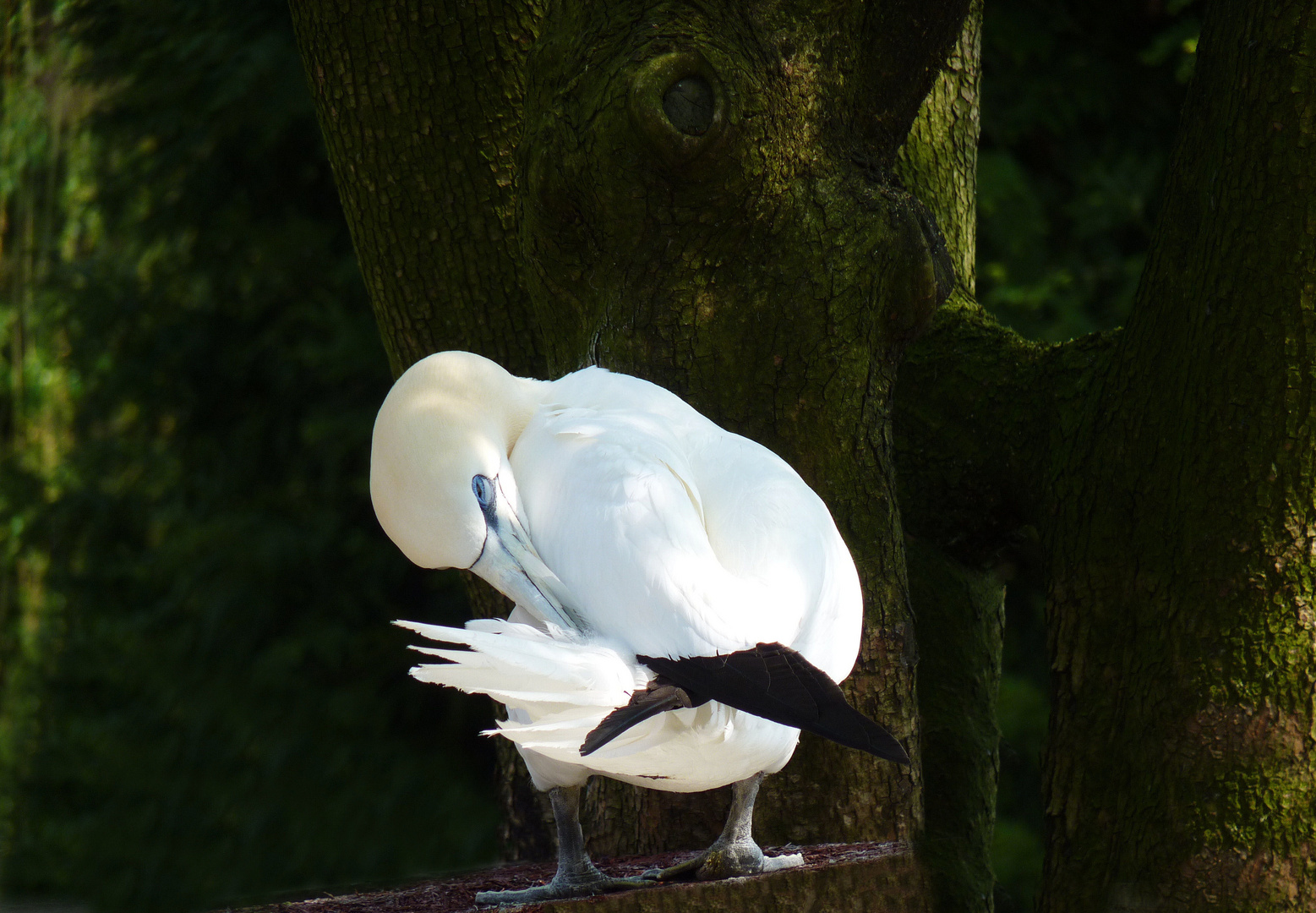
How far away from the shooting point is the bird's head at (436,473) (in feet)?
6.32

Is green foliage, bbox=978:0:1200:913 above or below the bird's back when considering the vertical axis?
above

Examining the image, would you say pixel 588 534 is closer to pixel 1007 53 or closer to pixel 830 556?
pixel 830 556

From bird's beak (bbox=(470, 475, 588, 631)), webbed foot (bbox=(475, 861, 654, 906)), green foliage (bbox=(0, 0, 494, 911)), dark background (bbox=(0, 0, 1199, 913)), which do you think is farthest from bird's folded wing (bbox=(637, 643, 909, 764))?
green foliage (bbox=(0, 0, 494, 911))

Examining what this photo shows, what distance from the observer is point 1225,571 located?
2.04m

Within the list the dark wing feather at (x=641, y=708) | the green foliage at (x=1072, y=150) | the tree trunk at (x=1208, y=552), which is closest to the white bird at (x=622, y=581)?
the dark wing feather at (x=641, y=708)

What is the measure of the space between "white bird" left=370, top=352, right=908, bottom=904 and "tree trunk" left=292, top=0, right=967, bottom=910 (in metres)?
0.31

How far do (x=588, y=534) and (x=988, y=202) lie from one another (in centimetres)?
352

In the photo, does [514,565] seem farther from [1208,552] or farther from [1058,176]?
[1058,176]

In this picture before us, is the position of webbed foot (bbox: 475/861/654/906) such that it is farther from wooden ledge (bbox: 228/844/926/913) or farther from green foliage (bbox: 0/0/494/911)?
green foliage (bbox: 0/0/494/911)

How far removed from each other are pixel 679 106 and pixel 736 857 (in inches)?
50.4

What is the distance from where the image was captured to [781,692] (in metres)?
1.55

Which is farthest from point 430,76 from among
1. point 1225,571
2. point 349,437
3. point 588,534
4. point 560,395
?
point 349,437

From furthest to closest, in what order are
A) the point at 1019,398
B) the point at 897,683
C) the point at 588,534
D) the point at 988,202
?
1. the point at 988,202
2. the point at 1019,398
3. the point at 897,683
4. the point at 588,534

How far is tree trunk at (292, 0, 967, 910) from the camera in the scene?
7.54 feet
